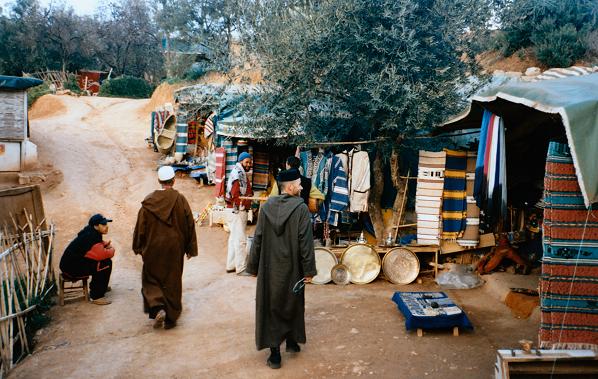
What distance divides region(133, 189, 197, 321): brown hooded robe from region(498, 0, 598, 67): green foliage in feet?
41.4

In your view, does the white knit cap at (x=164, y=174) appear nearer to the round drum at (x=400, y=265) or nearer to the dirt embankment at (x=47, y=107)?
the round drum at (x=400, y=265)

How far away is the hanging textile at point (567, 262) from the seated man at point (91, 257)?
4851mm

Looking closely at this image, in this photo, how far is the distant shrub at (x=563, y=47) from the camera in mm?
14930

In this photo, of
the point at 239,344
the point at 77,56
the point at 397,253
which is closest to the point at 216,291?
the point at 239,344

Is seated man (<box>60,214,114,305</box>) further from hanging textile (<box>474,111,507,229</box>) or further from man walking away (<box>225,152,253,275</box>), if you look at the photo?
hanging textile (<box>474,111,507,229</box>)

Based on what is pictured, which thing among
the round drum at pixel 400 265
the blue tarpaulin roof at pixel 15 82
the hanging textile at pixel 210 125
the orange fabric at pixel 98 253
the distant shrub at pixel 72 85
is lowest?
the round drum at pixel 400 265

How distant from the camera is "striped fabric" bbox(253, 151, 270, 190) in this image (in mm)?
10633

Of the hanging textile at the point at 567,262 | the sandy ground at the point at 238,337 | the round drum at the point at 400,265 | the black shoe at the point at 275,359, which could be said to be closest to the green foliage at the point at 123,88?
the sandy ground at the point at 238,337

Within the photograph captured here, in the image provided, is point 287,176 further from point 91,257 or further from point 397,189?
point 397,189

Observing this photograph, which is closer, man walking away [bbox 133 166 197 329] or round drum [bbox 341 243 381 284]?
man walking away [bbox 133 166 197 329]

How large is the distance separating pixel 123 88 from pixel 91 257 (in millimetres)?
25139

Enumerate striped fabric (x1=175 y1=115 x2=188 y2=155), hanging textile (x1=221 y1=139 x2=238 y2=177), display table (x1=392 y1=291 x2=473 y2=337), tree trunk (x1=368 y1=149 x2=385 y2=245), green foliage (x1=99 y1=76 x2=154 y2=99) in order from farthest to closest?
Result: 1. green foliage (x1=99 y1=76 x2=154 y2=99)
2. striped fabric (x1=175 y1=115 x2=188 y2=155)
3. hanging textile (x1=221 y1=139 x2=238 y2=177)
4. tree trunk (x1=368 y1=149 x2=385 y2=245)
5. display table (x1=392 y1=291 x2=473 y2=337)

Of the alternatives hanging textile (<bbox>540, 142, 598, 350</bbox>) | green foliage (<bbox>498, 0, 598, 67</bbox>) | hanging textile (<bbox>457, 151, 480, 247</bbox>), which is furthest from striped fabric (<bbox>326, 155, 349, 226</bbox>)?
green foliage (<bbox>498, 0, 598, 67</bbox>)

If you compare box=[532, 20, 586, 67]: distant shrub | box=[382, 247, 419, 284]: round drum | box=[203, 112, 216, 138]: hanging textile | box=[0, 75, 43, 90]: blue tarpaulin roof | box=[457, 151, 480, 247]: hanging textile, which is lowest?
box=[382, 247, 419, 284]: round drum
